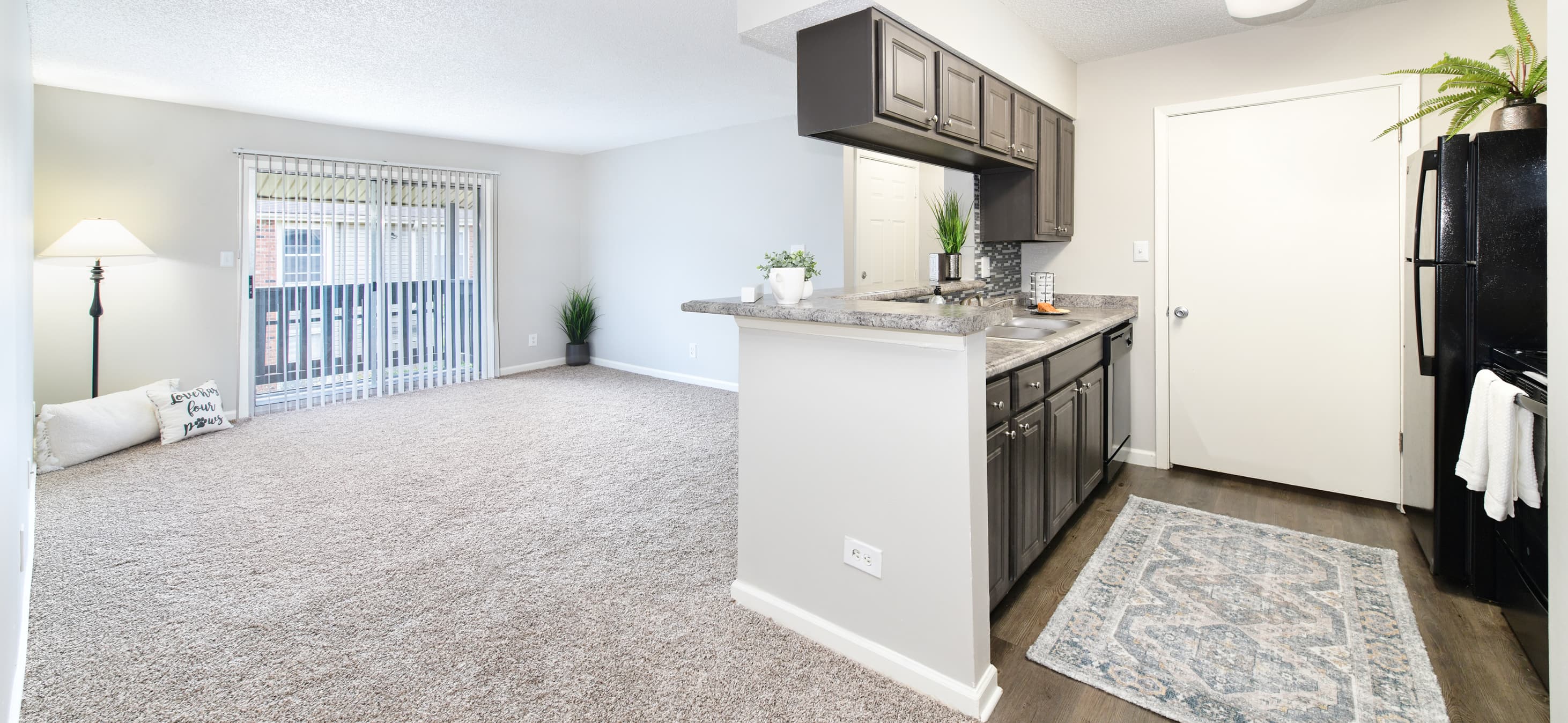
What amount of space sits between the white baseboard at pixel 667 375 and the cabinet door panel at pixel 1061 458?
3553 mm

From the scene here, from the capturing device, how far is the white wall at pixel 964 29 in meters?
2.29

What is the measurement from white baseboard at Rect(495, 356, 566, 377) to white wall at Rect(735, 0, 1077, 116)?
4.63 metres

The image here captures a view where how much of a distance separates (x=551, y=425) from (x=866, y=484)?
335cm

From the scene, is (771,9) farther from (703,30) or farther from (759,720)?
(759,720)

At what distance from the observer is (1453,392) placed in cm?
219

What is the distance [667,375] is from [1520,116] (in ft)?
18.5

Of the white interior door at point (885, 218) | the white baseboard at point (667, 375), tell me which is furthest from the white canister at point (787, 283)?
the white baseboard at point (667, 375)

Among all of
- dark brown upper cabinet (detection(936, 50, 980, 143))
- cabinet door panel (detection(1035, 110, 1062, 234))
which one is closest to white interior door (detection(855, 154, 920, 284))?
cabinet door panel (detection(1035, 110, 1062, 234))

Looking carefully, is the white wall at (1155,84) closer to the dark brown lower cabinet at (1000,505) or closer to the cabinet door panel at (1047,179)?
the cabinet door panel at (1047,179)

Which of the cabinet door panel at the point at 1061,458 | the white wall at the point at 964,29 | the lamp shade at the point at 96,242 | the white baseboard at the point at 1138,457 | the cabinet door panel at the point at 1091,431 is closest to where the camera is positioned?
the white wall at the point at 964,29

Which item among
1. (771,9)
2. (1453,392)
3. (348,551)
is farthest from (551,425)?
(1453,392)

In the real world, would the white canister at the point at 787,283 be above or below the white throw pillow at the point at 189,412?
above

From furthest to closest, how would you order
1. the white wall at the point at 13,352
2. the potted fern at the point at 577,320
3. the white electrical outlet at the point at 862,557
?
1. the potted fern at the point at 577,320
2. the white electrical outlet at the point at 862,557
3. the white wall at the point at 13,352

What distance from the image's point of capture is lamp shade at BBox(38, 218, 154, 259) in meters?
3.96
